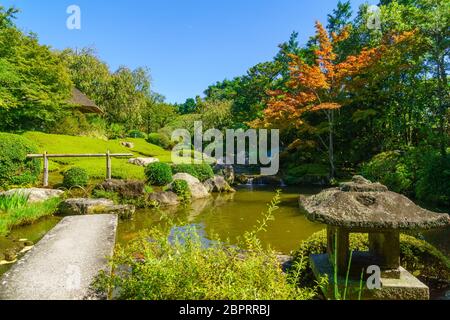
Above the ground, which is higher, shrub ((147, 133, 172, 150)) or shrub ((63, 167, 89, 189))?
shrub ((147, 133, 172, 150))

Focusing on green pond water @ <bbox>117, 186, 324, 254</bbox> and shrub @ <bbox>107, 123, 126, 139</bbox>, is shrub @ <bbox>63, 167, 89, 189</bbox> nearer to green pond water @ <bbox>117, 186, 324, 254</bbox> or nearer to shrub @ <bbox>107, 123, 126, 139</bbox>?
green pond water @ <bbox>117, 186, 324, 254</bbox>

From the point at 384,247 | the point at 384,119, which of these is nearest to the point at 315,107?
the point at 384,119

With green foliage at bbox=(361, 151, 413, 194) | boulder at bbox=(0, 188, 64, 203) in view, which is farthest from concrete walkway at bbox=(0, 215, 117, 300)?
green foliage at bbox=(361, 151, 413, 194)

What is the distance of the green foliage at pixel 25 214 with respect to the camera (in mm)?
7555

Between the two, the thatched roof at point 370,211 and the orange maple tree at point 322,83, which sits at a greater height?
the orange maple tree at point 322,83

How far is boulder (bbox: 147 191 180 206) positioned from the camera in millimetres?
12254

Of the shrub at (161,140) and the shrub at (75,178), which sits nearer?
the shrub at (75,178)

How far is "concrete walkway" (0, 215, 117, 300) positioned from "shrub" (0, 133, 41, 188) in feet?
18.4

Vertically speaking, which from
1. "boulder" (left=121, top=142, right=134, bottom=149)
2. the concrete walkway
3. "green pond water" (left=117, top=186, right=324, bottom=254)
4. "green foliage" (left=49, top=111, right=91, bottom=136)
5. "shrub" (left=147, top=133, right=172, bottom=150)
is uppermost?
"green foliage" (left=49, top=111, right=91, bottom=136)

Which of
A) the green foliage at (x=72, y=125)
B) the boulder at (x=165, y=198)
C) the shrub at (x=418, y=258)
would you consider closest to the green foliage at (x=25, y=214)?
the boulder at (x=165, y=198)

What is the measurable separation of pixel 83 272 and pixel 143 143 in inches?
1008

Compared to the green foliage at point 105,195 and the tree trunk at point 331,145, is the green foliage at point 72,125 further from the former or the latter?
the tree trunk at point 331,145

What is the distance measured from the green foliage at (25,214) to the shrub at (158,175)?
4.85 m
